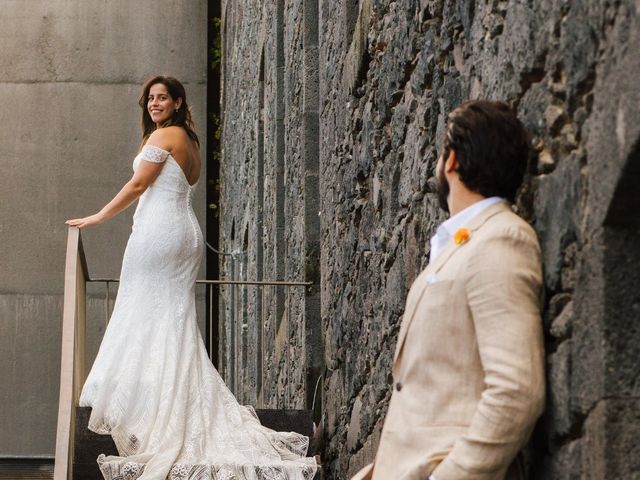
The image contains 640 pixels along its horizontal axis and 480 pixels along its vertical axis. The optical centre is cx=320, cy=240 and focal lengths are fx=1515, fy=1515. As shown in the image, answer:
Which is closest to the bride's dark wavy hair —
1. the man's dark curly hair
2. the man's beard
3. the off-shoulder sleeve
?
the off-shoulder sleeve

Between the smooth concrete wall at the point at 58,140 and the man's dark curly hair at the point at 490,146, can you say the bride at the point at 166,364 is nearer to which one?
the man's dark curly hair at the point at 490,146

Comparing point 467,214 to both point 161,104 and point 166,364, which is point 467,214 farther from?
point 161,104

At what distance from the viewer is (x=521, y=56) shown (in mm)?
3328

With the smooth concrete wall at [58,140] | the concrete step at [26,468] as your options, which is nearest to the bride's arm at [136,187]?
the concrete step at [26,468]

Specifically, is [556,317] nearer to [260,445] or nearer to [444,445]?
[444,445]

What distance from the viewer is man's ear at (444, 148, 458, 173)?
320 cm

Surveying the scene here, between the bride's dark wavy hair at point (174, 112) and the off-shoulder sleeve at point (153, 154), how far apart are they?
0.11 m

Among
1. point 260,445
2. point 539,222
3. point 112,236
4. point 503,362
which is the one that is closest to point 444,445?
point 503,362

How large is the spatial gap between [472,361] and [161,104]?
4641 millimetres

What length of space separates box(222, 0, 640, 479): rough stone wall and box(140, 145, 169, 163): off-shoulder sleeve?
0.83m

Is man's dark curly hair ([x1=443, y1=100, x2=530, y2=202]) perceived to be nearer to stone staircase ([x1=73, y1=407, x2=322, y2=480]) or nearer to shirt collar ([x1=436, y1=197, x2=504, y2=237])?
shirt collar ([x1=436, y1=197, x2=504, y2=237])

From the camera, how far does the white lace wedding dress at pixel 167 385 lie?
6.57 meters

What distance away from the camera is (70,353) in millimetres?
6629

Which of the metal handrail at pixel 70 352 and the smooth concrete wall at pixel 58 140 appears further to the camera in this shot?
the smooth concrete wall at pixel 58 140
